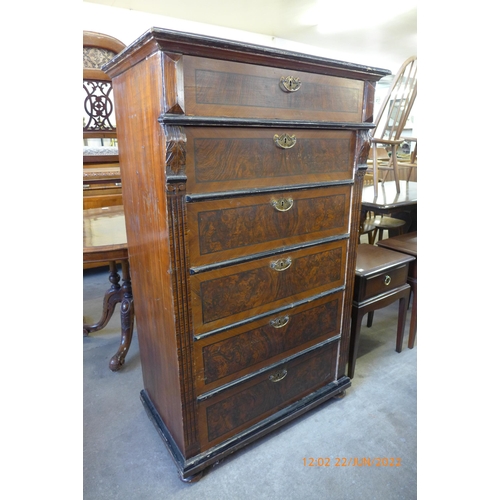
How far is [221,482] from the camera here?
1.19m

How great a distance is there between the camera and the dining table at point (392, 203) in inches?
85.8

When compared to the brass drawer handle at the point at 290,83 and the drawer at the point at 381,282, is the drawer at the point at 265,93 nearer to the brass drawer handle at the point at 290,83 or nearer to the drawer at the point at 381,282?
the brass drawer handle at the point at 290,83

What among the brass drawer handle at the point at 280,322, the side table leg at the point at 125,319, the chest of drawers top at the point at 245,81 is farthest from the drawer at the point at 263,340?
the side table leg at the point at 125,319

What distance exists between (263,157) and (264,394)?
0.85 metres

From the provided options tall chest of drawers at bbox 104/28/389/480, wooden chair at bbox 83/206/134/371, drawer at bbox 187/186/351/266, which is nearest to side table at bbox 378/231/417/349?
tall chest of drawers at bbox 104/28/389/480

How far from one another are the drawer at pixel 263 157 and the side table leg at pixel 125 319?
3.38ft

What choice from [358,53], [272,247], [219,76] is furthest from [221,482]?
[358,53]

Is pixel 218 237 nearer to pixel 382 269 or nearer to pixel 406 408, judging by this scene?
pixel 382 269

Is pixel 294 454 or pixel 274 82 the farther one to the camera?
pixel 294 454

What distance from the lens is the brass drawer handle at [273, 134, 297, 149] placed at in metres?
1.04

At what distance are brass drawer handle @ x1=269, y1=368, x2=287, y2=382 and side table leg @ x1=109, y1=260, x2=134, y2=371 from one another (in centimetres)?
89

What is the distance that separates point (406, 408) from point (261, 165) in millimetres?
1259
